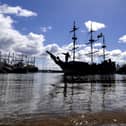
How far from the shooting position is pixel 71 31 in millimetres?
146750

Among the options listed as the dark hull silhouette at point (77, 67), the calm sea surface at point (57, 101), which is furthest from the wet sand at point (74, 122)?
the dark hull silhouette at point (77, 67)

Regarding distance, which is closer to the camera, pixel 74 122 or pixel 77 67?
pixel 74 122

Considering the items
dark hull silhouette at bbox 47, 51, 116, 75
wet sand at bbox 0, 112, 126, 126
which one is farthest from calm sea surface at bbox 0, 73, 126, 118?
dark hull silhouette at bbox 47, 51, 116, 75

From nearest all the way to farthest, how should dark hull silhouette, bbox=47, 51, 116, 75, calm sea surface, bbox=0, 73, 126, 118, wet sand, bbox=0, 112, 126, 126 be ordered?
wet sand, bbox=0, 112, 126, 126, calm sea surface, bbox=0, 73, 126, 118, dark hull silhouette, bbox=47, 51, 116, 75

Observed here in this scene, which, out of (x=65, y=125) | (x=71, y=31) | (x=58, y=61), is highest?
(x=71, y=31)

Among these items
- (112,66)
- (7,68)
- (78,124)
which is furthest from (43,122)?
(7,68)

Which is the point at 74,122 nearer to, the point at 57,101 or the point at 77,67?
the point at 57,101

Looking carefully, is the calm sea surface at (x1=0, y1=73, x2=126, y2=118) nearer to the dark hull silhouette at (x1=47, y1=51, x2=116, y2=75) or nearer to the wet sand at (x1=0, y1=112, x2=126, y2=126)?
the wet sand at (x1=0, y1=112, x2=126, y2=126)

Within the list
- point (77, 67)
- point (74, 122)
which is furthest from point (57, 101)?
point (77, 67)

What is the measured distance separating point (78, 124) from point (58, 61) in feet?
409

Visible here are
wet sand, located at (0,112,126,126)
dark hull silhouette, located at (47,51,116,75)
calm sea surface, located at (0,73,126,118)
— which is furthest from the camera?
dark hull silhouette, located at (47,51,116,75)

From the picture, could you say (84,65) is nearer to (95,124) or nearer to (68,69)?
(68,69)

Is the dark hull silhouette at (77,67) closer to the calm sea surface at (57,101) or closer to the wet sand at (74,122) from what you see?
the calm sea surface at (57,101)

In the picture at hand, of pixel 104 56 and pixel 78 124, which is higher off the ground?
pixel 104 56
